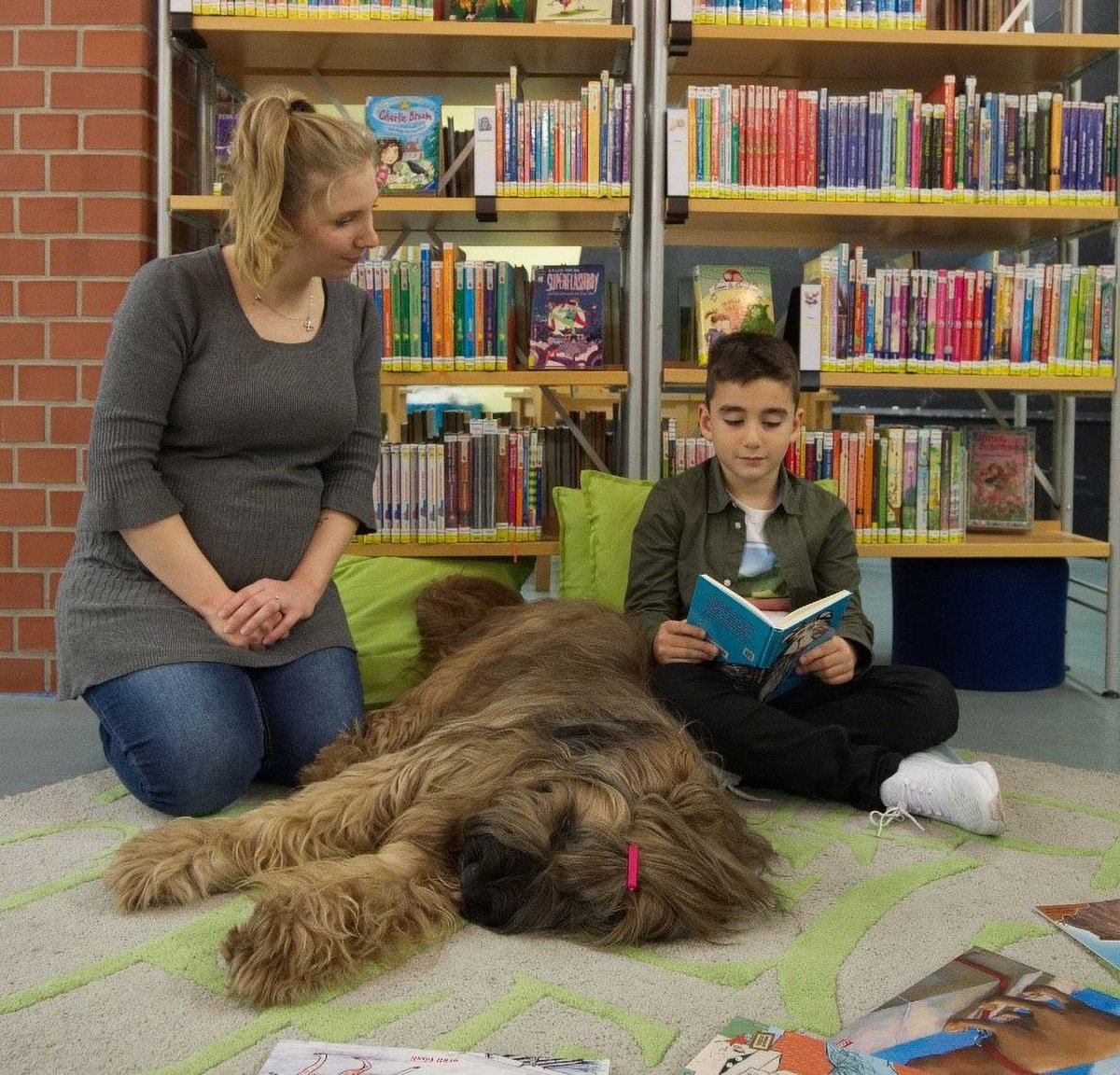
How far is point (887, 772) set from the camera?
1873mm

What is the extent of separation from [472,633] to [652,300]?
3.44 ft

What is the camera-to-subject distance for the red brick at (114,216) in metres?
2.74

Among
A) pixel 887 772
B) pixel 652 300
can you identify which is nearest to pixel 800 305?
pixel 652 300

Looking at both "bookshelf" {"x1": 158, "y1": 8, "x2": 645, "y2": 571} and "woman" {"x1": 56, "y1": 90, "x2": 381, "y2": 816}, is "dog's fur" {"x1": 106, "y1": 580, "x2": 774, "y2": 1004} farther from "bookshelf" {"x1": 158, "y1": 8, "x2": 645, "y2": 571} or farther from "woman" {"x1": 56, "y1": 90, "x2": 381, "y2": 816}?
"bookshelf" {"x1": 158, "y1": 8, "x2": 645, "y2": 571}

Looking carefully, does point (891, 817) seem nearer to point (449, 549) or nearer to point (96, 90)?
point (449, 549)

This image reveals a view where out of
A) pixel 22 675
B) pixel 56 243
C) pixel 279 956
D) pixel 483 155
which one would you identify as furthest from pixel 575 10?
pixel 279 956

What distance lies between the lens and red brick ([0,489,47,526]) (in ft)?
9.09

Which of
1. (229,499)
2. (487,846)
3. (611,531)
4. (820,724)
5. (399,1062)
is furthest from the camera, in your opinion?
(611,531)

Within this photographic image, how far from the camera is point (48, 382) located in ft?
9.05

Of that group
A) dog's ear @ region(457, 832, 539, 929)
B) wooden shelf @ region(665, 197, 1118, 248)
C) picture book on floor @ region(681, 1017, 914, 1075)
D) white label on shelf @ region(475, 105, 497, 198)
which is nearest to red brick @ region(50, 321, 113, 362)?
white label on shelf @ region(475, 105, 497, 198)

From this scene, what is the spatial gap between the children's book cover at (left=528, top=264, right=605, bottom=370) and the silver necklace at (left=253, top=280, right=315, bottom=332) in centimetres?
85

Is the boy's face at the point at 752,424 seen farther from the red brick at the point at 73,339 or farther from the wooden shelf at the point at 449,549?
the red brick at the point at 73,339

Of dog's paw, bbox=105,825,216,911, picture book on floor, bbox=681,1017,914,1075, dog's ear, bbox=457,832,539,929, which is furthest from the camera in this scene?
dog's paw, bbox=105,825,216,911

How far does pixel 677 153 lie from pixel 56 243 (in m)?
1.34
